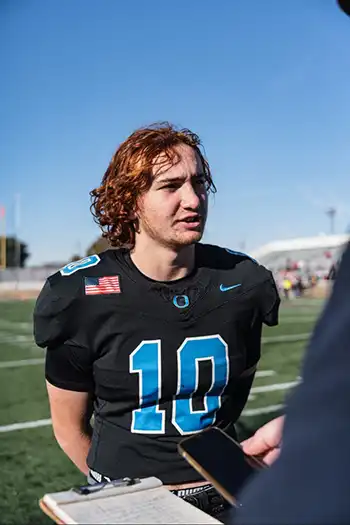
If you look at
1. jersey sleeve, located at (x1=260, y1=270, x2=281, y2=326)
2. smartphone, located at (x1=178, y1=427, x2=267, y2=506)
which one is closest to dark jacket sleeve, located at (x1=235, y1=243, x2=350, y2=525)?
smartphone, located at (x1=178, y1=427, x2=267, y2=506)

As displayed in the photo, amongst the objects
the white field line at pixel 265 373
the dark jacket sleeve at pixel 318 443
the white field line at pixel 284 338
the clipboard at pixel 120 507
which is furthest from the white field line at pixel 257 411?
the dark jacket sleeve at pixel 318 443

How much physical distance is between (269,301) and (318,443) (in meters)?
1.74

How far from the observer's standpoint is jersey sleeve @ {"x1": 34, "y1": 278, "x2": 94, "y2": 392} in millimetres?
1970

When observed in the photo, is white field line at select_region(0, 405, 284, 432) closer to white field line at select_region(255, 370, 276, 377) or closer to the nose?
white field line at select_region(255, 370, 276, 377)

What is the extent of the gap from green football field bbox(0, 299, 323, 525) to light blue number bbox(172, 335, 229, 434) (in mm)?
235

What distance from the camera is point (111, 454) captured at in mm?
1930

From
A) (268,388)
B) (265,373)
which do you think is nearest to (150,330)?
(268,388)

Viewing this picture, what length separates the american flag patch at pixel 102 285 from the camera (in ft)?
6.58

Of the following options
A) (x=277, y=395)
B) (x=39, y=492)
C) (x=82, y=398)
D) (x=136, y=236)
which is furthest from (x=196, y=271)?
(x=277, y=395)

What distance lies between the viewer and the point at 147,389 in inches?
75.5

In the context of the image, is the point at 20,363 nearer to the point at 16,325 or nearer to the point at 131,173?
the point at 16,325

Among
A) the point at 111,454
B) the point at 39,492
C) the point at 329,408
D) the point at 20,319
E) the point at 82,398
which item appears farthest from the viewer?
the point at 20,319

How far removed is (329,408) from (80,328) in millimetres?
1528

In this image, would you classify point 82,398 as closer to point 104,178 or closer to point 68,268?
point 68,268
